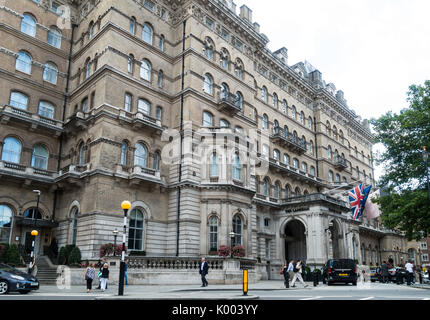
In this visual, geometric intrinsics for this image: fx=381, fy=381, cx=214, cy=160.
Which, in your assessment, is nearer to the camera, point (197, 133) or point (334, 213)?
point (197, 133)

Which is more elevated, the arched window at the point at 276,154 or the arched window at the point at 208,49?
the arched window at the point at 208,49

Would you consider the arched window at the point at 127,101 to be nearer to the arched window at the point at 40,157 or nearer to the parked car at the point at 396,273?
the arched window at the point at 40,157

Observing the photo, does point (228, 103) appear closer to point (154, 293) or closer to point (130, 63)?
point (130, 63)

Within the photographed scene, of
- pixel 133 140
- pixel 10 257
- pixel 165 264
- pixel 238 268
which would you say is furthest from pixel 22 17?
pixel 238 268

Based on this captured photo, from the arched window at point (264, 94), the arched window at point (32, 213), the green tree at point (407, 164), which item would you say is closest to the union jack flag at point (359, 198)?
the green tree at point (407, 164)

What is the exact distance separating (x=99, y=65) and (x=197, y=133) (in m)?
9.72

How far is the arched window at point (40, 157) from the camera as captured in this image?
1210 inches

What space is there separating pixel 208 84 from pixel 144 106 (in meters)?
6.76

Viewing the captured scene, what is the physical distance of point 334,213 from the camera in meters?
41.3

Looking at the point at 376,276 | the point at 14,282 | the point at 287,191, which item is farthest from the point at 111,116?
the point at 376,276

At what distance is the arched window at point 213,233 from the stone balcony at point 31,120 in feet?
48.5
